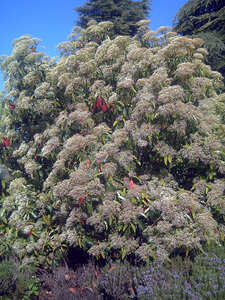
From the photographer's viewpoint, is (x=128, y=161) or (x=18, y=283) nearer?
(x=128, y=161)

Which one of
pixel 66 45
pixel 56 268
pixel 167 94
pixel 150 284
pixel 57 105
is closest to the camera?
pixel 150 284

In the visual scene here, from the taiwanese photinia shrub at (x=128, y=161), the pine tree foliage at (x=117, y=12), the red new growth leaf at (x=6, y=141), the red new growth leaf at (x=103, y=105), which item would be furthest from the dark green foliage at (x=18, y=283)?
the pine tree foliage at (x=117, y=12)

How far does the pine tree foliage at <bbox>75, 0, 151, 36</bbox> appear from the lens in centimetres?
1611

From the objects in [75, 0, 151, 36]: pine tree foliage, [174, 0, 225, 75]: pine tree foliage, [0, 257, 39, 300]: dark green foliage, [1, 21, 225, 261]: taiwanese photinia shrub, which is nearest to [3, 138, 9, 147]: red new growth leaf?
[1, 21, 225, 261]: taiwanese photinia shrub

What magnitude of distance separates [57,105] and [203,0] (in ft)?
37.7

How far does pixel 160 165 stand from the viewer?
374 cm

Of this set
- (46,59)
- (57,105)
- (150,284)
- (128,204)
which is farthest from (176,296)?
(46,59)

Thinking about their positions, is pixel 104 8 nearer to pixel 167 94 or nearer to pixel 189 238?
pixel 167 94

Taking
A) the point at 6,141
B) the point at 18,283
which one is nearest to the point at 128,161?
the point at 18,283

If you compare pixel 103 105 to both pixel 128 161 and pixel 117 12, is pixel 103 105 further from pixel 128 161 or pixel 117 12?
pixel 117 12

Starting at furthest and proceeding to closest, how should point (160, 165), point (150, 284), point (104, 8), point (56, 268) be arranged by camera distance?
point (104, 8) → point (56, 268) → point (160, 165) → point (150, 284)

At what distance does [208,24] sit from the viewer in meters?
12.0

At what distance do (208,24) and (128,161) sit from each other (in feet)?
37.6

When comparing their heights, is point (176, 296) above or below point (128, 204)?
below
